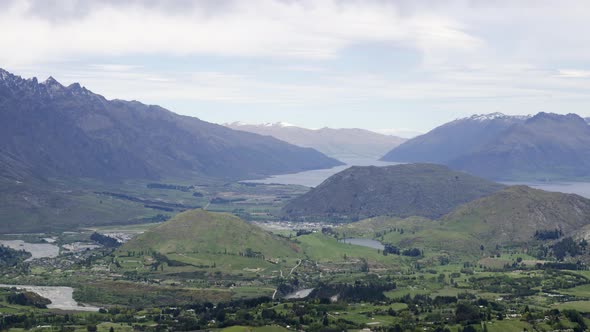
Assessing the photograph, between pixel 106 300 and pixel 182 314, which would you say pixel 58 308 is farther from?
pixel 182 314

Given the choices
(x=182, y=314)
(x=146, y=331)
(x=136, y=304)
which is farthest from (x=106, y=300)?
(x=146, y=331)

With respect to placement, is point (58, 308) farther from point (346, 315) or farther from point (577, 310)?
point (577, 310)

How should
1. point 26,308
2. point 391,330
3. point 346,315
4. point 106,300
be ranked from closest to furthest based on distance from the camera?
1. point 391,330
2. point 346,315
3. point 26,308
4. point 106,300

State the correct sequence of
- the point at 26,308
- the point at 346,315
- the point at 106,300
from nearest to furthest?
1. the point at 346,315
2. the point at 26,308
3. the point at 106,300

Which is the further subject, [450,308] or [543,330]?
[450,308]

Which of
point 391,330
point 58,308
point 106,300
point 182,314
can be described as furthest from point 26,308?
point 391,330

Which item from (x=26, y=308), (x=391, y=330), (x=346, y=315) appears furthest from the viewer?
(x=26, y=308)

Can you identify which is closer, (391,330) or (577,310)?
(391,330)

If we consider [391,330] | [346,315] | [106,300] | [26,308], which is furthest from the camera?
[106,300]
